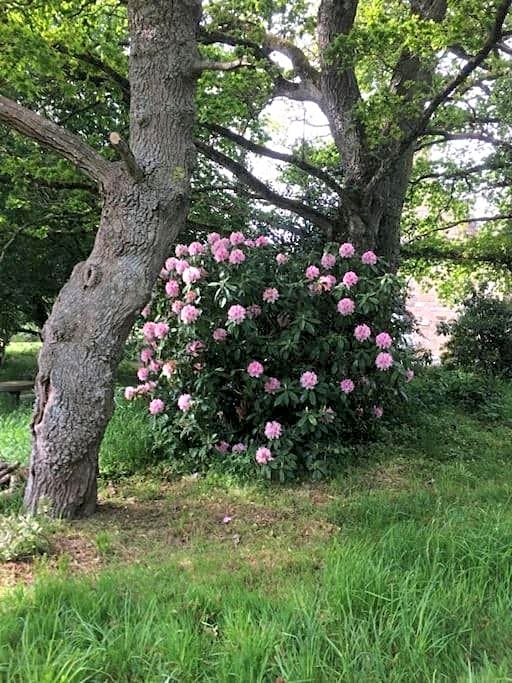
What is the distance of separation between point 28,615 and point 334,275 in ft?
12.3

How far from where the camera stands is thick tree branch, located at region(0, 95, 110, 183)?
366 centimetres

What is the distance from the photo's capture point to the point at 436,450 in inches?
212

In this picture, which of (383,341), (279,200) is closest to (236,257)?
(383,341)

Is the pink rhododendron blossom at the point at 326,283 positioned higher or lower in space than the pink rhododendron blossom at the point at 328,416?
higher

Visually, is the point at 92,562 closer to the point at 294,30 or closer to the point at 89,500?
the point at 89,500

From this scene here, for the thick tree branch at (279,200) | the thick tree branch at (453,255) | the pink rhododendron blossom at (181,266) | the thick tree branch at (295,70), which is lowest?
the pink rhododendron blossom at (181,266)

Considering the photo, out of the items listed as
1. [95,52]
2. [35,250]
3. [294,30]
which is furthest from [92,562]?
[35,250]

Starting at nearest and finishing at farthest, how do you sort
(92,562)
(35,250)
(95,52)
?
(92,562), (95,52), (35,250)

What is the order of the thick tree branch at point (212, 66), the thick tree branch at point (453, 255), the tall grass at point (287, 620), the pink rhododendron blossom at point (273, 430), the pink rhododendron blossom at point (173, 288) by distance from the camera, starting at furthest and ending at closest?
the thick tree branch at point (453, 255) → the pink rhododendron blossom at point (173, 288) → the pink rhododendron blossom at point (273, 430) → the thick tree branch at point (212, 66) → the tall grass at point (287, 620)

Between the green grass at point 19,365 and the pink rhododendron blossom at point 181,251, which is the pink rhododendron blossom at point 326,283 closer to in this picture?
the pink rhododendron blossom at point 181,251

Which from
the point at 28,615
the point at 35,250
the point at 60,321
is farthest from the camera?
the point at 35,250

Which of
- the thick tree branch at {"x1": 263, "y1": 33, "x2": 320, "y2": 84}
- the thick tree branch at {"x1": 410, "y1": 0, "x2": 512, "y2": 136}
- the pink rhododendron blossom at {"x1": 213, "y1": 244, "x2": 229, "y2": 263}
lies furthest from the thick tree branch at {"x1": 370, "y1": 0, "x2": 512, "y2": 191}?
the pink rhododendron blossom at {"x1": 213, "y1": 244, "x2": 229, "y2": 263}

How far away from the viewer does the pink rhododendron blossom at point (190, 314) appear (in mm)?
4637

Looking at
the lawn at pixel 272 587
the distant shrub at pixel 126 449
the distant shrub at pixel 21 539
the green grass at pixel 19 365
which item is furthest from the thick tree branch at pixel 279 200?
the green grass at pixel 19 365
